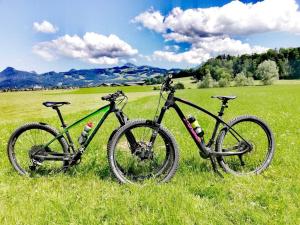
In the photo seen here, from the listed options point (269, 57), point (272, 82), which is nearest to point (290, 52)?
point (269, 57)

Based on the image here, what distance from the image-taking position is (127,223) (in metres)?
4.79

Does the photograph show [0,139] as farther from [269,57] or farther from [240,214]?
[269,57]

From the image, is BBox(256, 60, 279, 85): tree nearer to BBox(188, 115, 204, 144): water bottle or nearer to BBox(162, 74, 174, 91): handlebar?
BBox(188, 115, 204, 144): water bottle

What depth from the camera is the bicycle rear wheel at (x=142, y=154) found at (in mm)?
6465

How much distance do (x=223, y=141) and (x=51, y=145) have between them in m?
3.81

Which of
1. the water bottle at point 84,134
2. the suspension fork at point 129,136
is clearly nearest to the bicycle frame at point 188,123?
the suspension fork at point 129,136

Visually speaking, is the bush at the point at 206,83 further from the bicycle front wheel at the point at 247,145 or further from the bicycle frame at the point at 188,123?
the bicycle frame at the point at 188,123

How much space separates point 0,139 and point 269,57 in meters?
161

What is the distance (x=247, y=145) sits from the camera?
727 cm

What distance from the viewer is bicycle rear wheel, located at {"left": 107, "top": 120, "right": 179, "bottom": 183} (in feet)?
21.2

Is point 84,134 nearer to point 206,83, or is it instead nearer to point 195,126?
point 195,126

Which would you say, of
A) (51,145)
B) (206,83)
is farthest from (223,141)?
(206,83)

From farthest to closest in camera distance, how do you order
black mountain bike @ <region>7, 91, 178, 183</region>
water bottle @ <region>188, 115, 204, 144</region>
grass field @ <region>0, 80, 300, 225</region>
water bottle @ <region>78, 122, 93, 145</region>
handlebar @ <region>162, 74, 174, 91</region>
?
water bottle @ <region>78, 122, 93, 145</region> → water bottle @ <region>188, 115, 204, 144</region> → black mountain bike @ <region>7, 91, 178, 183</region> → handlebar @ <region>162, 74, 174, 91</region> → grass field @ <region>0, 80, 300, 225</region>

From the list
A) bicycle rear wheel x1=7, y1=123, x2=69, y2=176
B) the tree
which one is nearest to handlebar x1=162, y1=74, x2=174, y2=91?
bicycle rear wheel x1=7, y1=123, x2=69, y2=176
